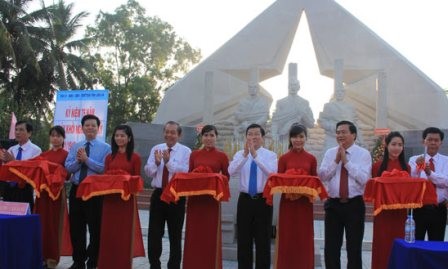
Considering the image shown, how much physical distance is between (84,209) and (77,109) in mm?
4600

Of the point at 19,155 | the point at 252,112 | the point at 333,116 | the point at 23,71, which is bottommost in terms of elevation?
the point at 19,155

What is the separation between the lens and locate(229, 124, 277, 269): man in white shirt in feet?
15.1

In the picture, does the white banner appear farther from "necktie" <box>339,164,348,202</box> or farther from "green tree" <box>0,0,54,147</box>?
"green tree" <box>0,0,54,147</box>

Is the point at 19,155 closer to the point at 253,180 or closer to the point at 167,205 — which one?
the point at 167,205

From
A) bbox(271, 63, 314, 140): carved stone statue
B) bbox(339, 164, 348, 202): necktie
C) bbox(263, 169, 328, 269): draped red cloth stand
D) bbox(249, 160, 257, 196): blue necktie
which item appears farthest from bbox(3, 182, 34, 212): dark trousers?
bbox(271, 63, 314, 140): carved stone statue

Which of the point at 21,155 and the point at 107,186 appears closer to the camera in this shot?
the point at 107,186

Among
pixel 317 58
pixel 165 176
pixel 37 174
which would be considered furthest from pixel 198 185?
pixel 317 58

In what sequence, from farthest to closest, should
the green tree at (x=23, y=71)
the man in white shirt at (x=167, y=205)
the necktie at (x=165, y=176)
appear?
the green tree at (x=23, y=71)
the necktie at (x=165, y=176)
the man in white shirt at (x=167, y=205)

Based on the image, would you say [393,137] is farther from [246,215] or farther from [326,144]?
[326,144]

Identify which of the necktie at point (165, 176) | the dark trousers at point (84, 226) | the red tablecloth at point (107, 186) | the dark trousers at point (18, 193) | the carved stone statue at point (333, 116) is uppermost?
the carved stone statue at point (333, 116)

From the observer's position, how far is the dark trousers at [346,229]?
4320 millimetres

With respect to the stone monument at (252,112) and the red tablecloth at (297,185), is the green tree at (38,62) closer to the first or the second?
the stone monument at (252,112)

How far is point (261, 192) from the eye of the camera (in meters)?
4.67

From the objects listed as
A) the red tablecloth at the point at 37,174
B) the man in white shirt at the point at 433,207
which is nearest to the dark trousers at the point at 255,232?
the man in white shirt at the point at 433,207
